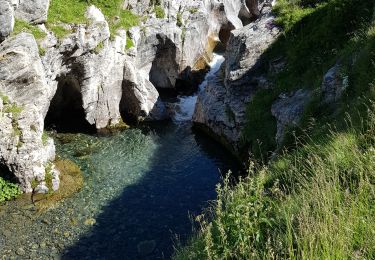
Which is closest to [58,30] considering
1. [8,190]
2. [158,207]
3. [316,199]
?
[8,190]

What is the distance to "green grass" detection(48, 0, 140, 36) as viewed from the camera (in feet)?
84.4

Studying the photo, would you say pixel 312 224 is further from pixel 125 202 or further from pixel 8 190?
pixel 8 190

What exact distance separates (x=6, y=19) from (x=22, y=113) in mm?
4892

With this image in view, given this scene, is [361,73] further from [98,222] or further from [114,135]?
[114,135]

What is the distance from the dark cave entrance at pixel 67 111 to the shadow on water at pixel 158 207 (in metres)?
6.73

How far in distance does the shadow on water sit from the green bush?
4.69 m

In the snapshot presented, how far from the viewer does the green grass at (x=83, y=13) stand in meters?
25.7

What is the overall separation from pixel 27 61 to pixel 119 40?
921 centimetres

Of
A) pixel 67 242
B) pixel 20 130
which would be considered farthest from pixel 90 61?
pixel 67 242

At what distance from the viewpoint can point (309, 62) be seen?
2355cm

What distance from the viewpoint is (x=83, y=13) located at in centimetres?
2736

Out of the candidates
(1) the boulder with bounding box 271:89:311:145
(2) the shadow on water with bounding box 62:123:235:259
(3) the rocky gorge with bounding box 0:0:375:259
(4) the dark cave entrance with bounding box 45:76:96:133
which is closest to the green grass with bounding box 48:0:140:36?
(3) the rocky gorge with bounding box 0:0:375:259

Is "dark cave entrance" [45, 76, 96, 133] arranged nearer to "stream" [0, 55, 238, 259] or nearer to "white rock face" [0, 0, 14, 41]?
"stream" [0, 55, 238, 259]

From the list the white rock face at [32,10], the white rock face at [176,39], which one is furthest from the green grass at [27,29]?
the white rock face at [176,39]
